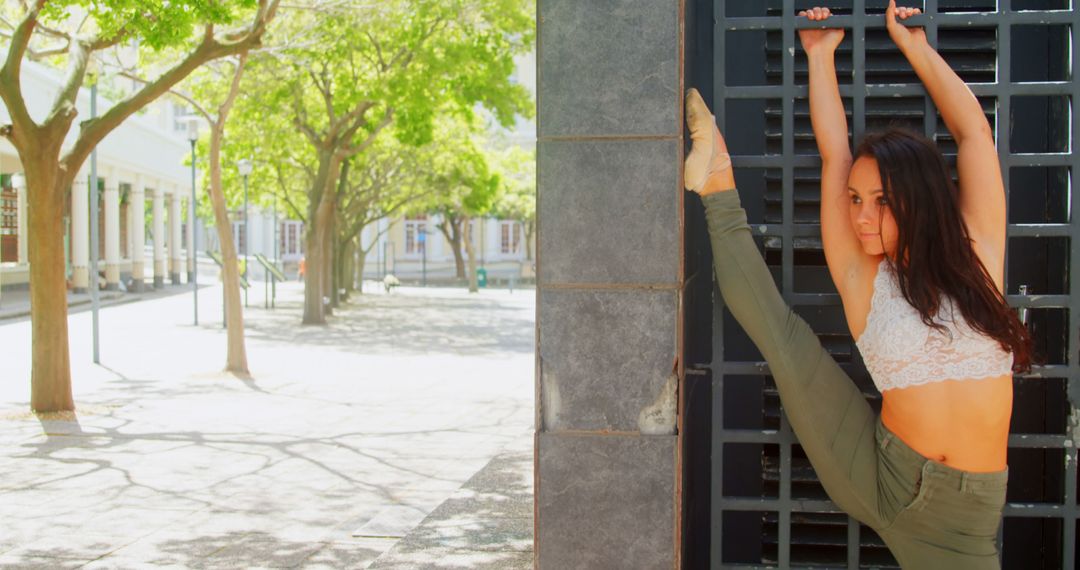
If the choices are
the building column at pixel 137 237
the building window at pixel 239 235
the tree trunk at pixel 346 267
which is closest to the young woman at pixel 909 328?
the tree trunk at pixel 346 267

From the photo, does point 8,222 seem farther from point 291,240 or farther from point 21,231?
point 291,240

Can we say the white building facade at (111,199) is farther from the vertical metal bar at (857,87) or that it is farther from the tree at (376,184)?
the vertical metal bar at (857,87)

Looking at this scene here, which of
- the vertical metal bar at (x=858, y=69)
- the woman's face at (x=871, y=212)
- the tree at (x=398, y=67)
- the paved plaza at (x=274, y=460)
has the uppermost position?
the tree at (x=398, y=67)

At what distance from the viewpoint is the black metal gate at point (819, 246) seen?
137 inches

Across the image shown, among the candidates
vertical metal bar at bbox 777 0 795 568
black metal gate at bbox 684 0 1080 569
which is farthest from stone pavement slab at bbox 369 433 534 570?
vertical metal bar at bbox 777 0 795 568

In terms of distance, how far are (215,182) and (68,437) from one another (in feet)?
18.7

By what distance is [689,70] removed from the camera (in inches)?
145

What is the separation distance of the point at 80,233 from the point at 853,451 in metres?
33.9

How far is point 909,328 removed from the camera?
3.02m

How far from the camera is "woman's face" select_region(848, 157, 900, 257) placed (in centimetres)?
307

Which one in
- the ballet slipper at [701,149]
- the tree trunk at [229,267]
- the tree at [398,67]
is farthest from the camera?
the tree at [398,67]

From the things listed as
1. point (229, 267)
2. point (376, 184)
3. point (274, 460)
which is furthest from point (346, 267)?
point (274, 460)

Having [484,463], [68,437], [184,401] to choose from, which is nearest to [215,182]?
[184,401]

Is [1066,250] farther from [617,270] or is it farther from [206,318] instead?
[206,318]
